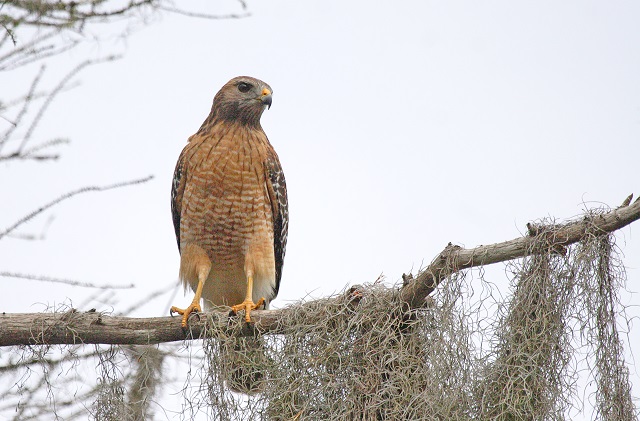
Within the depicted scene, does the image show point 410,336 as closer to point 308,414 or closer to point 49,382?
point 308,414

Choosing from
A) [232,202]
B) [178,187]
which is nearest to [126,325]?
[232,202]

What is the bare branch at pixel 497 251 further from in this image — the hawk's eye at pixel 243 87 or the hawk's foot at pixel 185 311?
the hawk's eye at pixel 243 87

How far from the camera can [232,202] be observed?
6422mm

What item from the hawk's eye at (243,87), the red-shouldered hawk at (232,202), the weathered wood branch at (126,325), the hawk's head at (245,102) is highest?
the hawk's eye at (243,87)

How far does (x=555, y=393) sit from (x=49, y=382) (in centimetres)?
253

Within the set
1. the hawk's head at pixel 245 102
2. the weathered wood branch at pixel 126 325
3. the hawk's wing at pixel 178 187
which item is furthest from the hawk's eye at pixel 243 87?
the weathered wood branch at pixel 126 325

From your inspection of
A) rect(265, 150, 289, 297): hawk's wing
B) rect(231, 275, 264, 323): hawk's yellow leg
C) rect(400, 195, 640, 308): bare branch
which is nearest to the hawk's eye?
rect(265, 150, 289, 297): hawk's wing

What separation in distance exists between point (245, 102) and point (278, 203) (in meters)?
0.77

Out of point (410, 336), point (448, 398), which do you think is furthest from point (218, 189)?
point (448, 398)

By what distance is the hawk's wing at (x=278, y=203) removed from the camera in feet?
21.8

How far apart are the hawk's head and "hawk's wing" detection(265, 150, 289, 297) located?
12.8 inches

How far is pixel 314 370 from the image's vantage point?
472 centimetres

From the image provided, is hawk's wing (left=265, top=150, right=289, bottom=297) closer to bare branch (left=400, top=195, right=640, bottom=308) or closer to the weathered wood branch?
the weathered wood branch

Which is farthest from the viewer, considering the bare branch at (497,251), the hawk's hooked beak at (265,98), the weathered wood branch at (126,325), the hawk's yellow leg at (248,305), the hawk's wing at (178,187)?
the hawk's hooked beak at (265,98)
